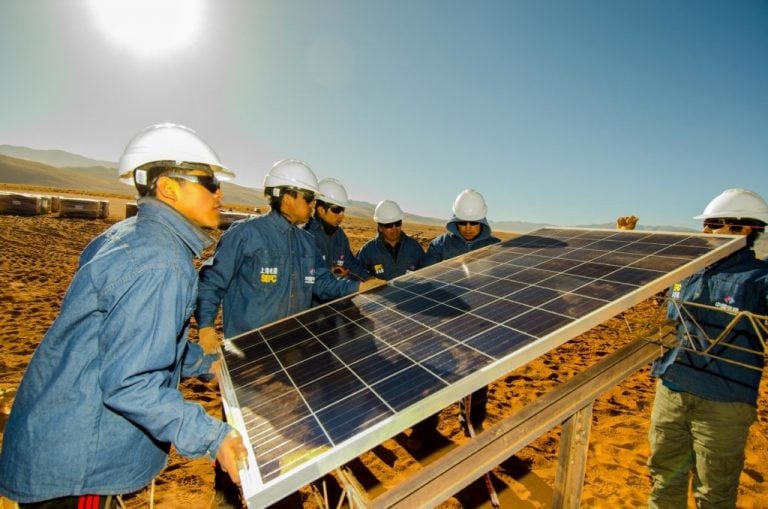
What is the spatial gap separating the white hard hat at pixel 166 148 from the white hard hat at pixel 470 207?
4.88 m

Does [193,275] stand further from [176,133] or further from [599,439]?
[599,439]

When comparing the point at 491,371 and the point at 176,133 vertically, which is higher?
the point at 176,133

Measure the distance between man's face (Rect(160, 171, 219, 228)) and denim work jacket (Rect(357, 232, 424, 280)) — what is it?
5.05 meters

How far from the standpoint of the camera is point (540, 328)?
2.40 metres

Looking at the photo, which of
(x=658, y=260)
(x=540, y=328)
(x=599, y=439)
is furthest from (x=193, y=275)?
(x=599, y=439)

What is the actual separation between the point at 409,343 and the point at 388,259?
4784 mm

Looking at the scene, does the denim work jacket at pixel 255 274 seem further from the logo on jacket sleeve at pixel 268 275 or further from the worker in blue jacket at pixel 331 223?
the worker in blue jacket at pixel 331 223

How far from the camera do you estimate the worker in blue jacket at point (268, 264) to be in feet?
13.6

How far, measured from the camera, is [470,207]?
6605 mm

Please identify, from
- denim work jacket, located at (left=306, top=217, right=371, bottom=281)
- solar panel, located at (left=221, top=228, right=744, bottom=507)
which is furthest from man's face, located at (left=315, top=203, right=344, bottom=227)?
solar panel, located at (left=221, top=228, right=744, bottom=507)

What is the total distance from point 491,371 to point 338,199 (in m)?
5.37

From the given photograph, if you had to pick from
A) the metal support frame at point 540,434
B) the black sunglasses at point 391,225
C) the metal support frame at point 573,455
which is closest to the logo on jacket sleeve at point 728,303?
the metal support frame at point 540,434

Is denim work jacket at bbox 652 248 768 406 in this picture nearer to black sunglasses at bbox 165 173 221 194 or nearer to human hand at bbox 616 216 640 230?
human hand at bbox 616 216 640 230

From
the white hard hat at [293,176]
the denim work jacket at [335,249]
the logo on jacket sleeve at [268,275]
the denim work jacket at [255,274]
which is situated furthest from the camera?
the denim work jacket at [335,249]
